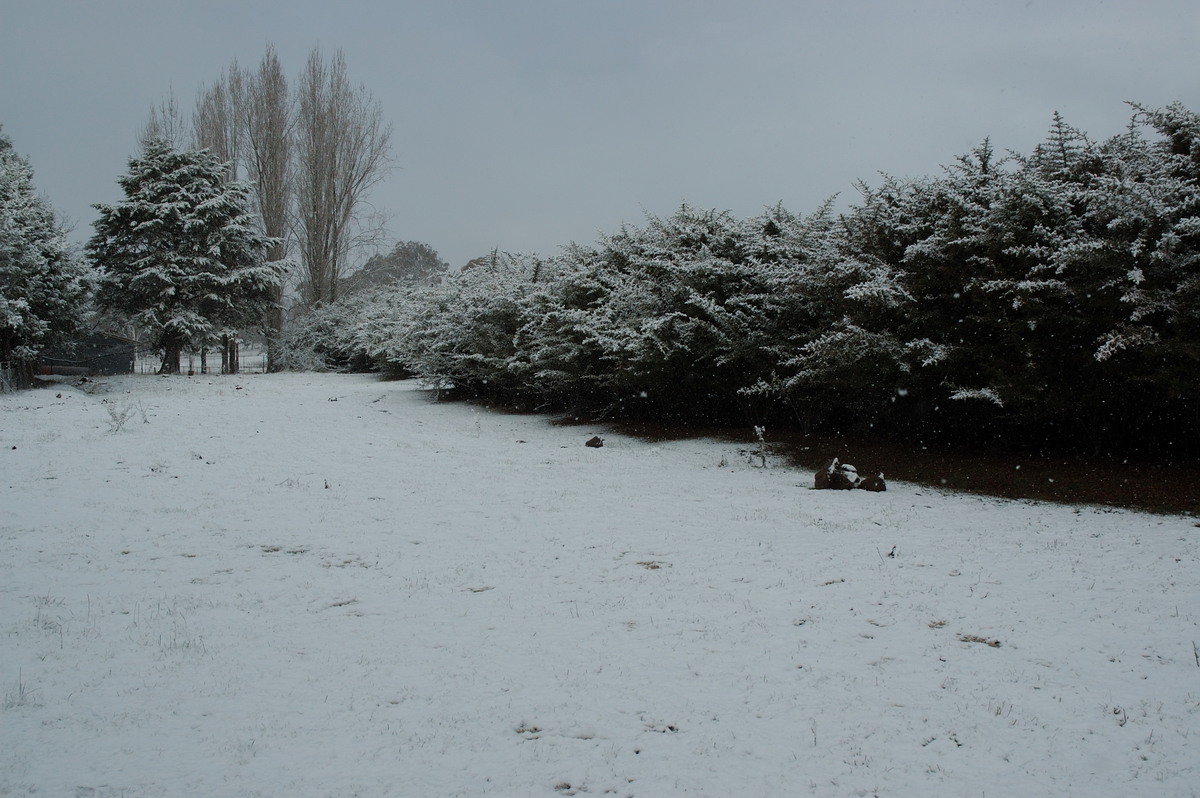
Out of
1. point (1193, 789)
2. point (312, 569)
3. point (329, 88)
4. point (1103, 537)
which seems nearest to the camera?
point (1193, 789)

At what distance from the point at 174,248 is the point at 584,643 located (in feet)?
74.9

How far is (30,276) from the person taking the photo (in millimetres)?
17141

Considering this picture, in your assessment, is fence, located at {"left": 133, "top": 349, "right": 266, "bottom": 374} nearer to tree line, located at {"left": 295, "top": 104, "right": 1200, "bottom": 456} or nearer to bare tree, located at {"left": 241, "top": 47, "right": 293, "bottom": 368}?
bare tree, located at {"left": 241, "top": 47, "right": 293, "bottom": 368}

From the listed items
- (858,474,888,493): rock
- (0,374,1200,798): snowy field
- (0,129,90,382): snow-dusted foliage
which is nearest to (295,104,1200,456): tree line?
(858,474,888,493): rock

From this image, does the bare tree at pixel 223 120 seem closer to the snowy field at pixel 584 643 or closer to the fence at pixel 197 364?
the fence at pixel 197 364

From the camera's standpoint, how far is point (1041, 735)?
2.74 meters

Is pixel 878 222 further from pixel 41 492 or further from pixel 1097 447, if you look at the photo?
pixel 41 492

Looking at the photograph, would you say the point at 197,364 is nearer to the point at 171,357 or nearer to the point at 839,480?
the point at 171,357

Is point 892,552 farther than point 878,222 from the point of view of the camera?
No

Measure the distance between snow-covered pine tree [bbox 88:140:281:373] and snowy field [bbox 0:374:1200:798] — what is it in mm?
15736

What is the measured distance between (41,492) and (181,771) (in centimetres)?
537

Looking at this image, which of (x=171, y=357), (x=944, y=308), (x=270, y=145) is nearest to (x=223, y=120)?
(x=270, y=145)

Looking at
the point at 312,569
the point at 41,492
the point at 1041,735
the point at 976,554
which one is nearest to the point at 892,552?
the point at 976,554

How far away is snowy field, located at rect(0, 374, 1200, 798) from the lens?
255 centimetres
